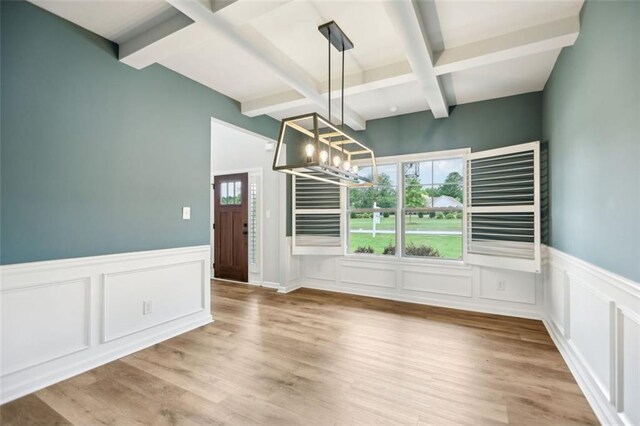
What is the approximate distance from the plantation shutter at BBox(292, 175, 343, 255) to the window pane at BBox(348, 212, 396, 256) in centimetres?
26

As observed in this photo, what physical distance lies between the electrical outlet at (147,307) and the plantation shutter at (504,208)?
3.85m

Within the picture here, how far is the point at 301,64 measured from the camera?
9.89 feet

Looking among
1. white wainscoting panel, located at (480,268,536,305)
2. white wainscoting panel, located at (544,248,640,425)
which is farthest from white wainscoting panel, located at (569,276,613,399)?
white wainscoting panel, located at (480,268,536,305)

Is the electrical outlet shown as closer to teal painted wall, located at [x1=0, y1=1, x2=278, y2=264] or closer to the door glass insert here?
teal painted wall, located at [x1=0, y1=1, x2=278, y2=264]

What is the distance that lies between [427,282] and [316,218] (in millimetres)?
2028

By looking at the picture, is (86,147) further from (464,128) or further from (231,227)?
(464,128)

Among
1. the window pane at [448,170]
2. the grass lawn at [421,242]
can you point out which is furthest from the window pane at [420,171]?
the grass lawn at [421,242]

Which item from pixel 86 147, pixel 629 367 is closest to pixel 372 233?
pixel 629 367

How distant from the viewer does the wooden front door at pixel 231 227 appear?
18.7 feet

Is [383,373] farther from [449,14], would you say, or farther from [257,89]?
[257,89]

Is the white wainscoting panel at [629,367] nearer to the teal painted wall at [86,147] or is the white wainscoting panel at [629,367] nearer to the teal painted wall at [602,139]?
the teal painted wall at [602,139]

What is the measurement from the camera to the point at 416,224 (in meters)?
4.46

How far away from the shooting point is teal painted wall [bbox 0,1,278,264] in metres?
2.08

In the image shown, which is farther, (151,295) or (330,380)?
(151,295)
